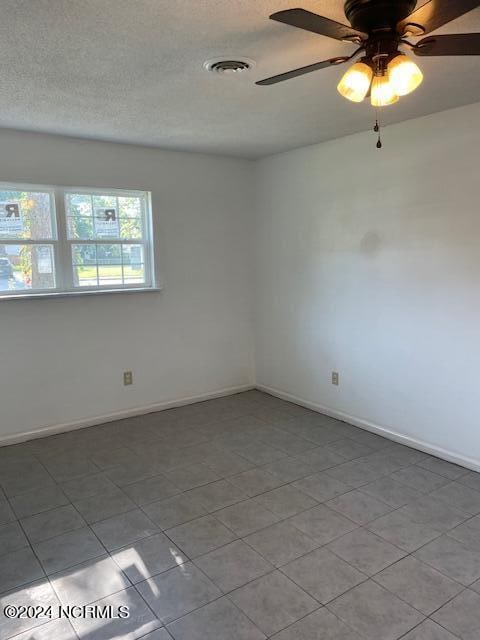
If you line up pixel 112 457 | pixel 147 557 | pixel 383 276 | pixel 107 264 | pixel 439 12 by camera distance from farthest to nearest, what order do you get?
pixel 107 264, pixel 383 276, pixel 112 457, pixel 147 557, pixel 439 12

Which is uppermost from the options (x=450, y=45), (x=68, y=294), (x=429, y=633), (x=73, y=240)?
(x=450, y=45)

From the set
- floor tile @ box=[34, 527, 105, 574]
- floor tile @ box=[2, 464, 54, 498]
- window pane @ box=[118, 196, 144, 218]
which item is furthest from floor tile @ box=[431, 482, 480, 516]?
window pane @ box=[118, 196, 144, 218]

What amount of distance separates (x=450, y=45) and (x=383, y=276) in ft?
6.89

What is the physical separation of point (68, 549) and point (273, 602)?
41.6 inches

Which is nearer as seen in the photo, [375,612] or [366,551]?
[375,612]

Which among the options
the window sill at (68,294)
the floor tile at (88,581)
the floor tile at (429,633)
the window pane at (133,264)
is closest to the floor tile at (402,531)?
the floor tile at (429,633)

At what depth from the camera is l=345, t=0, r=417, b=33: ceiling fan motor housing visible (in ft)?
4.78

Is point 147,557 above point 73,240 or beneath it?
beneath

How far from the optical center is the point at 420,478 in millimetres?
2941

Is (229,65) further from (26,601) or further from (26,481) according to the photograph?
(26,481)

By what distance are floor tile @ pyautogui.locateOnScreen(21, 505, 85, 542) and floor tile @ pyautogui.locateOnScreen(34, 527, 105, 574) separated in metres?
0.05

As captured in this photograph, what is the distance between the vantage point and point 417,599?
1.93 metres

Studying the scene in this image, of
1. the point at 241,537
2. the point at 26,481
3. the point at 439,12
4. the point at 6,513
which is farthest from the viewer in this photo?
the point at 26,481

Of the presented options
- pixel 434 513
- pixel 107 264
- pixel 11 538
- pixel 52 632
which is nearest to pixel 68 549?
pixel 11 538
